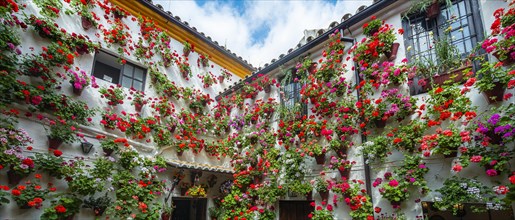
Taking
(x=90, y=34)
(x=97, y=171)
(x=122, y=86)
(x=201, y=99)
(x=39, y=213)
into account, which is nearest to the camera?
(x=39, y=213)

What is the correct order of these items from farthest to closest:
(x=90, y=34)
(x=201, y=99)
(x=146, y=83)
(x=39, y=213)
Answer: (x=201, y=99) < (x=146, y=83) < (x=90, y=34) < (x=39, y=213)

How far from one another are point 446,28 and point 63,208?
26.1 feet

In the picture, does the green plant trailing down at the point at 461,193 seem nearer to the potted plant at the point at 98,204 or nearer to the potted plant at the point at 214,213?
the potted plant at the point at 214,213

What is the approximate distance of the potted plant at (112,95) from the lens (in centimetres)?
632

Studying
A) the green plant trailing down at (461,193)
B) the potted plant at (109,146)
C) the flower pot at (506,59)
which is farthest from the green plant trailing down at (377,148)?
the potted plant at (109,146)

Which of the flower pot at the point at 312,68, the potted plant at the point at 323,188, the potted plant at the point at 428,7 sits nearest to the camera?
the potted plant at the point at 428,7

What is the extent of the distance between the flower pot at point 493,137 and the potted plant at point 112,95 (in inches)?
292

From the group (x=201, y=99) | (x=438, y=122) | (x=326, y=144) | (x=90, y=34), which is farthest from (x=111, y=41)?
(x=438, y=122)

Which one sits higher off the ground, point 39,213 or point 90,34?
point 90,34

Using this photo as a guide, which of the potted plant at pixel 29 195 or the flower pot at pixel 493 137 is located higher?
the flower pot at pixel 493 137

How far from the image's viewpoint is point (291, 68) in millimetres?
7594

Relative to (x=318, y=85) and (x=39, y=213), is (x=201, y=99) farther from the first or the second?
(x=39, y=213)

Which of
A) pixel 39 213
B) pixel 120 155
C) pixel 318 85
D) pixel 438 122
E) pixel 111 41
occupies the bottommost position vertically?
pixel 39 213

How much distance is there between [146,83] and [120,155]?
2291mm
